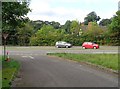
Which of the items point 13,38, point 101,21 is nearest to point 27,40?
point 13,38

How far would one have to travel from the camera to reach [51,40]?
75.7 metres

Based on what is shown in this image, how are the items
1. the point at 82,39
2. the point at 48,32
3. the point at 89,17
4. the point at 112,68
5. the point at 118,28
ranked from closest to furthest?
the point at 112,68 → the point at 118,28 → the point at 82,39 → the point at 48,32 → the point at 89,17

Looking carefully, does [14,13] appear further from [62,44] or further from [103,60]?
[62,44]

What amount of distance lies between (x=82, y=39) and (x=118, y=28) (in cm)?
882

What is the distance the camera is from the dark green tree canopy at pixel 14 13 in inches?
1083

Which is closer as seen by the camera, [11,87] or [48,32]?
[11,87]

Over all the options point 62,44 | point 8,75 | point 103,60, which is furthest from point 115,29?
point 8,75

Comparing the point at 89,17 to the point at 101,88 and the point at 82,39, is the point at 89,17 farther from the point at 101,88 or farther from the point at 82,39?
the point at 101,88

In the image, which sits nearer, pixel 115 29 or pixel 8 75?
pixel 8 75

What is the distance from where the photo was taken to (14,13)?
29.8 meters

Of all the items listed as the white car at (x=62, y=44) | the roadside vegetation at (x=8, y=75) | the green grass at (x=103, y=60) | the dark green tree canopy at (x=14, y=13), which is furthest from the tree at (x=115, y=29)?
the roadside vegetation at (x=8, y=75)

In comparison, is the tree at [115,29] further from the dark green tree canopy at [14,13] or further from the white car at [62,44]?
the dark green tree canopy at [14,13]

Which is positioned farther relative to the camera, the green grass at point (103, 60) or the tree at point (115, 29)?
the tree at point (115, 29)

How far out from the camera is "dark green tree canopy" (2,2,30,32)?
27497 mm
